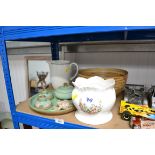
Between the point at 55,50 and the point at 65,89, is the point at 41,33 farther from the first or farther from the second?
the point at 55,50

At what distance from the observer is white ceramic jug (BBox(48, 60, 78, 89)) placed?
69cm

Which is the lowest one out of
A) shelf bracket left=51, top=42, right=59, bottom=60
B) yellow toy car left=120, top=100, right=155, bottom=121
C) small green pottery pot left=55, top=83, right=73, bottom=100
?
yellow toy car left=120, top=100, right=155, bottom=121

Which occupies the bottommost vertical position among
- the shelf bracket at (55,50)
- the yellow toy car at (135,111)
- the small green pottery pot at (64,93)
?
the yellow toy car at (135,111)

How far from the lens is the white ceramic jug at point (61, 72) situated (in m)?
0.69

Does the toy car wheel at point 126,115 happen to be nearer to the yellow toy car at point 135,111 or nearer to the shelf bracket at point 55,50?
the yellow toy car at point 135,111

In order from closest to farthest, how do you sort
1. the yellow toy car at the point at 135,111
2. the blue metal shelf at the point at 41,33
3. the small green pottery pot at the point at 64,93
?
1. the blue metal shelf at the point at 41,33
2. the yellow toy car at the point at 135,111
3. the small green pottery pot at the point at 64,93

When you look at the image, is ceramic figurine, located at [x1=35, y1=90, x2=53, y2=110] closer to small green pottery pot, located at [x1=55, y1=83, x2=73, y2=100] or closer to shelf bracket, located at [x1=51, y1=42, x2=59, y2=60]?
small green pottery pot, located at [x1=55, y1=83, x2=73, y2=100]

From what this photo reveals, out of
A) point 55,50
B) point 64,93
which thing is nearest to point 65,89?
point 64,93

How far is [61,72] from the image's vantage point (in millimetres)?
698

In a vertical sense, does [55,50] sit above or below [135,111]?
above

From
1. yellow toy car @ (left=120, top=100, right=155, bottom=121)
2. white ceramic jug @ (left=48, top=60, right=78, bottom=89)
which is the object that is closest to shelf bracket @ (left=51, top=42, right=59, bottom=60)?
white ceramic jug @ (left=48, top=60, right=78, bottom=89)

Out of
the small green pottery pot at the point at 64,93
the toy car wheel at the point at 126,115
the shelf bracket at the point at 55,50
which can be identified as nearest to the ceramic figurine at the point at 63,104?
the small green pottery pot at the point at 64,93

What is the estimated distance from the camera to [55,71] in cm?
70

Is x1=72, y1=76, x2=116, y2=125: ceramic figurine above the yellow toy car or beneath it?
above
